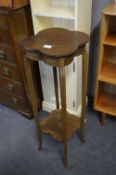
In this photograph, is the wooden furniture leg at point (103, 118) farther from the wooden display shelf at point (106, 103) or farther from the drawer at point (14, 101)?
the drawer at point (14, 101)

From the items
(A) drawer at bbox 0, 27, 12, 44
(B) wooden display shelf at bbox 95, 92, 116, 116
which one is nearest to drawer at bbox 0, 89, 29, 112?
(A) drawer at bbox 0, 27, 12, 44

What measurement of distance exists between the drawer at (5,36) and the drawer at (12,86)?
1.30 feet

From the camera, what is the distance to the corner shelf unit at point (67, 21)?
1350mm

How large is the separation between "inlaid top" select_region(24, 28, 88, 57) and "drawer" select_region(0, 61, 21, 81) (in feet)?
1.66

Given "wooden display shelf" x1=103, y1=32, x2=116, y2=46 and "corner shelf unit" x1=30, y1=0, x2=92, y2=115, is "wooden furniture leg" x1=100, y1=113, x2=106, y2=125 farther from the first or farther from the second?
"wooden display shelf" x1=103, y1=32, x2=116, y2=46

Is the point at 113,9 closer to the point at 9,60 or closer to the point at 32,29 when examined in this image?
the point at 32,29

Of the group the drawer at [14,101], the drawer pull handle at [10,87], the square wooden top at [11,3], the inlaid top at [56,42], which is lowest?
the drawer at [14,101]

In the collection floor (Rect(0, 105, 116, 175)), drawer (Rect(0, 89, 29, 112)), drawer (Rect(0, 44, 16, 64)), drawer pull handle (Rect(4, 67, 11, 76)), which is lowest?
floor (Rect(0, 105, 116, 175))

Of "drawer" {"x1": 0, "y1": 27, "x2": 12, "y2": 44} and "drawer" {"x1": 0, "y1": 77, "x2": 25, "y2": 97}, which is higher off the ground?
"drawer" {"x1": 0, "y1": 27, "x2": 12, "y2": 44}

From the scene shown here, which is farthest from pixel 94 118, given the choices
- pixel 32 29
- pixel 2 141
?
pixel 32 29

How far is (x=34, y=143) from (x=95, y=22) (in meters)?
1.17

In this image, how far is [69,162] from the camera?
1.50m

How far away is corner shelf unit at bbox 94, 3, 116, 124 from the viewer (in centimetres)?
136

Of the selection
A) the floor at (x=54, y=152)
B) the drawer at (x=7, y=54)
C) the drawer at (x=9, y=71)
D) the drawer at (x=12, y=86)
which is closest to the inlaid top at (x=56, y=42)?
the drawer at (x=7, y=54)
